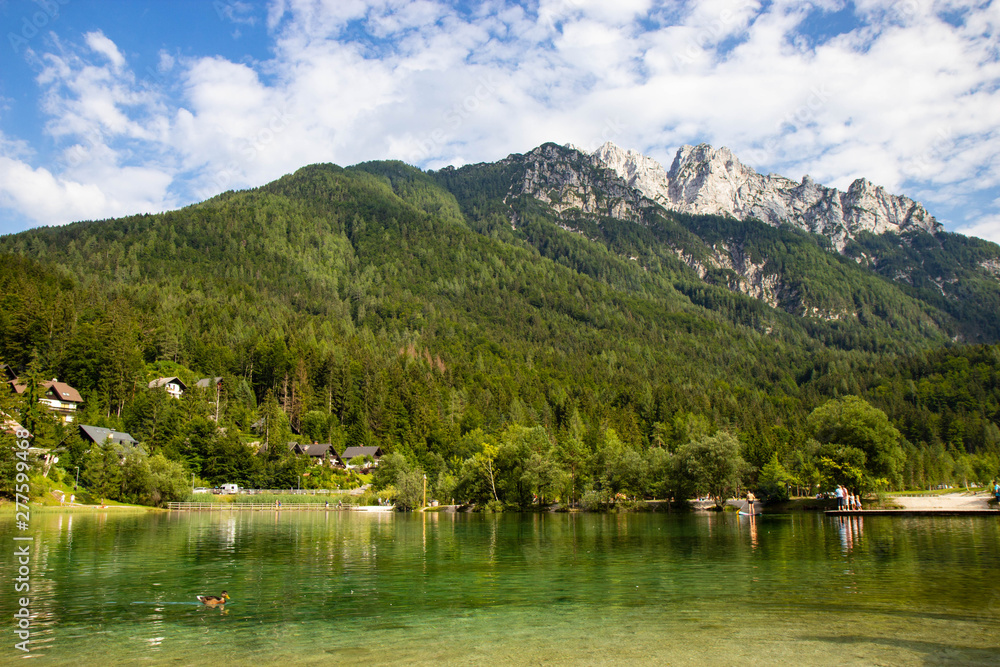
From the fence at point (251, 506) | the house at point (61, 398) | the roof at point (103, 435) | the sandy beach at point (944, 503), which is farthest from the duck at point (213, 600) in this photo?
the house at point (61, 398)

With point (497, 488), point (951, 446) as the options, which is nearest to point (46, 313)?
point (497, 488)

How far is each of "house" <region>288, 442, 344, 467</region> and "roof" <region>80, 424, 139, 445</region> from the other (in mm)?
32854

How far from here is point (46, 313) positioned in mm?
131875

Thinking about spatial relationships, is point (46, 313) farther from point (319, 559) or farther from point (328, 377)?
point (319, 559)

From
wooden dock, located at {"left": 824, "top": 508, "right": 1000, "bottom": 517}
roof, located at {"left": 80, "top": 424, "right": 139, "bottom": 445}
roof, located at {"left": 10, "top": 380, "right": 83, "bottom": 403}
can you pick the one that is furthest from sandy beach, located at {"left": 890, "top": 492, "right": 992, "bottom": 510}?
roof, located at {"left": 10, "top": 380, "right": 83, "bottom": 403}

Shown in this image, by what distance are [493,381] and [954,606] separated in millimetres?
175056

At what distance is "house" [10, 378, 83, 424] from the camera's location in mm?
114312

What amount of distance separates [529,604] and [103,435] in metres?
114

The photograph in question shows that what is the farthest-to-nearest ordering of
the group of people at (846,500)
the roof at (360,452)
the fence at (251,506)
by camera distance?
the roof at (360,452) → the fence at (251,506) → the group of people at (846,500)

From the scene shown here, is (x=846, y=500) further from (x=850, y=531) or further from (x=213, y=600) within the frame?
(x=213, y=600)

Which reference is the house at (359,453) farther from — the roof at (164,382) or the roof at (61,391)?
the roof at (61,391)

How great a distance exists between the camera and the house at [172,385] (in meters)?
141

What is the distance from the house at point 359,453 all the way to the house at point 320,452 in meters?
1.75

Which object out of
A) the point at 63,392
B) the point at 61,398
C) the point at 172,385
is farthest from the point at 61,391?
the point at 172,385
